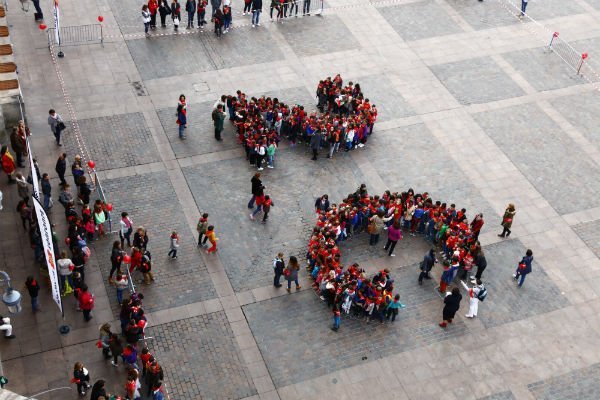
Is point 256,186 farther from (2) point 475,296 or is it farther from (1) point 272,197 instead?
(2) point 475,296

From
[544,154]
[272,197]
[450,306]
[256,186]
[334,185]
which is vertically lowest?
[272,197]

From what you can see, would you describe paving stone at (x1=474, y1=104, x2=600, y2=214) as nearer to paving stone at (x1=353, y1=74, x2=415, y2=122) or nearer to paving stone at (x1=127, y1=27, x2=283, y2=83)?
paving stone at (x1=353, y1=74, x2=415, y2=122)

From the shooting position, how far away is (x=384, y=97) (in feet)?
114

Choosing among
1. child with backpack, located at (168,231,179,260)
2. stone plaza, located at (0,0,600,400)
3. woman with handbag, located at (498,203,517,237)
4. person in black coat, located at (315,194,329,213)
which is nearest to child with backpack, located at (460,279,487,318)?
stone plaza, located at (0,0,600,400)

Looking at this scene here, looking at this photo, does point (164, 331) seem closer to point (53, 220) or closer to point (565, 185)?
point (53, 220)

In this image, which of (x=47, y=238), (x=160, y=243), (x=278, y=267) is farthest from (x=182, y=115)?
(x=47, y=238)

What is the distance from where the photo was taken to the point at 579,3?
43.1 meters

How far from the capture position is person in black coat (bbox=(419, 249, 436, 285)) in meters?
25.4

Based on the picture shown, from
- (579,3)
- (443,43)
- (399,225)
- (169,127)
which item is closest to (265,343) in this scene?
(399,225)

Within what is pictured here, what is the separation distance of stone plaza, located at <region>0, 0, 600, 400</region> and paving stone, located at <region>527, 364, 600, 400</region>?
0.21 feet

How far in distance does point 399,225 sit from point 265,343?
251 inches

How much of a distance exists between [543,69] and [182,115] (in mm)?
18329

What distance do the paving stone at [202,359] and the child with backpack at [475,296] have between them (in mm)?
7682

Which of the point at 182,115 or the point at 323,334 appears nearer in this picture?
the point at 323,334
